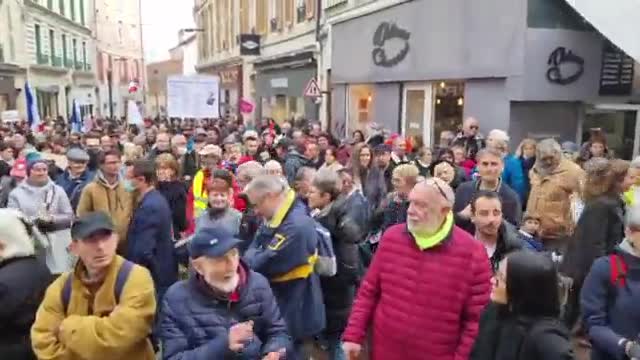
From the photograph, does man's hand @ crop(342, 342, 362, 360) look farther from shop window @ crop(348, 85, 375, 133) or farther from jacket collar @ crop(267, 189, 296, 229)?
shop window @ crop(348, 85, 375, 133)

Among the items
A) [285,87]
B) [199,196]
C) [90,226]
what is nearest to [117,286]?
[90,226]

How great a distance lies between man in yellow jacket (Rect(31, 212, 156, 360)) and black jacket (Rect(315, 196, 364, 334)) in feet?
5.52

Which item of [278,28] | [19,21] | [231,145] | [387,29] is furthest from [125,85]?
[231,145]

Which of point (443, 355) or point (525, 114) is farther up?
point (525, 114)

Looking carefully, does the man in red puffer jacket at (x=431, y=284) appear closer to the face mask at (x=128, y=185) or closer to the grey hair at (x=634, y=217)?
the grey hair at (x=634, y=217)

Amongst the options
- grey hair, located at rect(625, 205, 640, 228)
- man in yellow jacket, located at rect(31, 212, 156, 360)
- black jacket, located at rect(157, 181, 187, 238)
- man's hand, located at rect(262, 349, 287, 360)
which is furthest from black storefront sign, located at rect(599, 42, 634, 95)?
man in yellow jacket, located at rect(31, 212, 156, 360)

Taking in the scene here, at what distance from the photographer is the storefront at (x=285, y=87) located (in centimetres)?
2122

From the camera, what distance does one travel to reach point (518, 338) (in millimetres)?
2580

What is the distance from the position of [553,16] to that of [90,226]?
8.85 meters

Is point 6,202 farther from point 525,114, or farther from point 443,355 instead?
point 525,114

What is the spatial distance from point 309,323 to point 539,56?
7.45 meters

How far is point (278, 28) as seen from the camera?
24.5m

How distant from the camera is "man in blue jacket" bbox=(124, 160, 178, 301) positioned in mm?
4887

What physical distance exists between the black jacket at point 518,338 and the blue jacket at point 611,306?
803 mm
